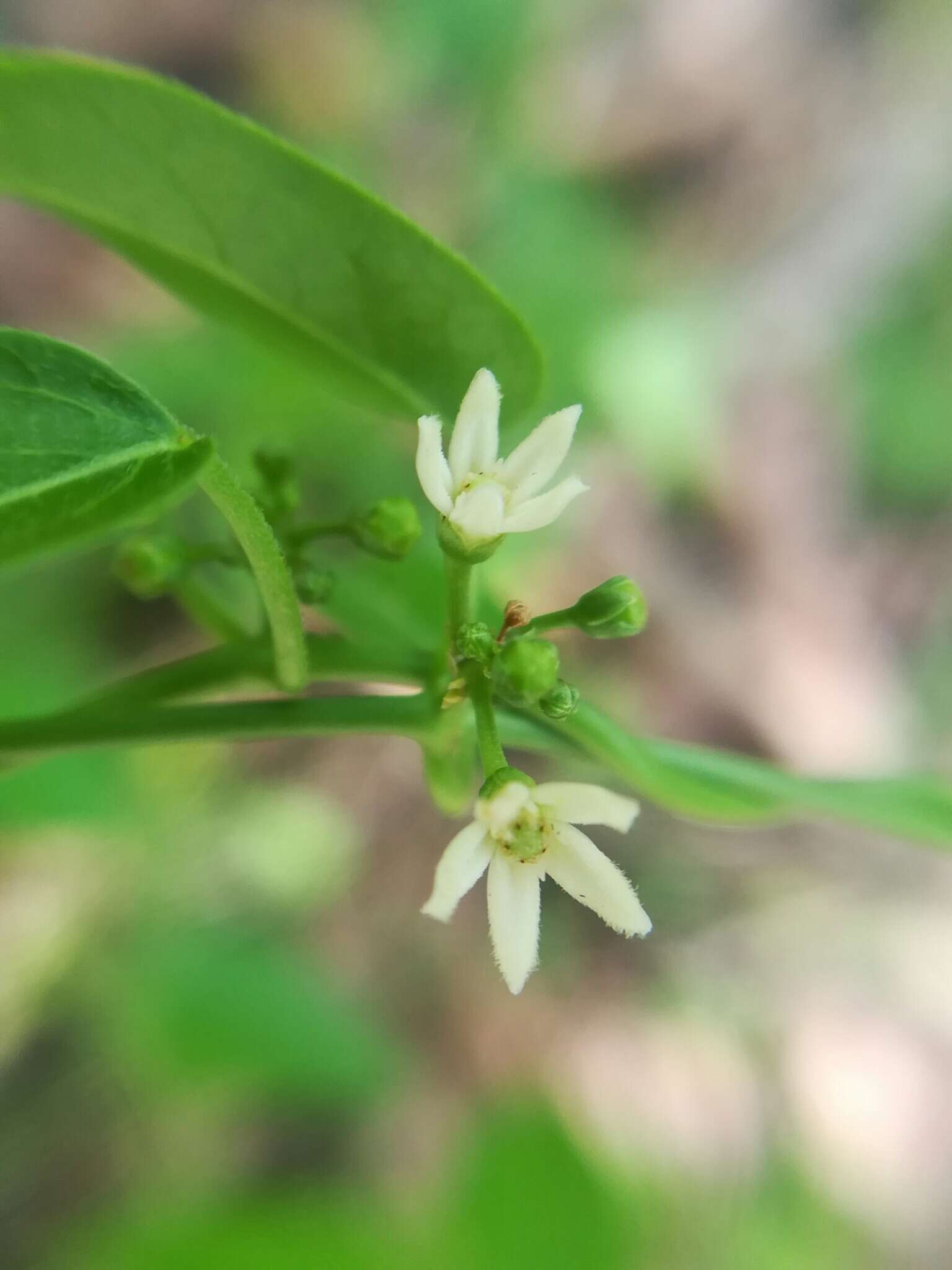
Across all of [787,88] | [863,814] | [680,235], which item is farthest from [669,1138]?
[787,88]

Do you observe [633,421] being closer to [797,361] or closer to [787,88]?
[797,361]

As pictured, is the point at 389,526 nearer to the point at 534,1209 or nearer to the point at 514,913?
the point at 514,913

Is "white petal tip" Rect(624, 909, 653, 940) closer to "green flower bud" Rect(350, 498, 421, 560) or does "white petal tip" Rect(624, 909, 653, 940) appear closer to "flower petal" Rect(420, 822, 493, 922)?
"flower petal" Rect(420, 822, 493, 922)

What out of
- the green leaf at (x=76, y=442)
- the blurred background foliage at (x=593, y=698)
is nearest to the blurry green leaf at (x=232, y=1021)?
the blurred background foliage at (x=593, y=698)

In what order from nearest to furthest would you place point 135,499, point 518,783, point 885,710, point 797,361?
1. point 135,499
2. point 518,783
3. point 885,710
4. point 797,361

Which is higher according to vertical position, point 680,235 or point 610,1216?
point 680,235

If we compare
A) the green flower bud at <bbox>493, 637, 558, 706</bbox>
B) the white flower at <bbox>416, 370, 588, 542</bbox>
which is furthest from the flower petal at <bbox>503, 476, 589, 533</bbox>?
the green flower bud at <bbox>493, 637, 558, 706</bbox>
